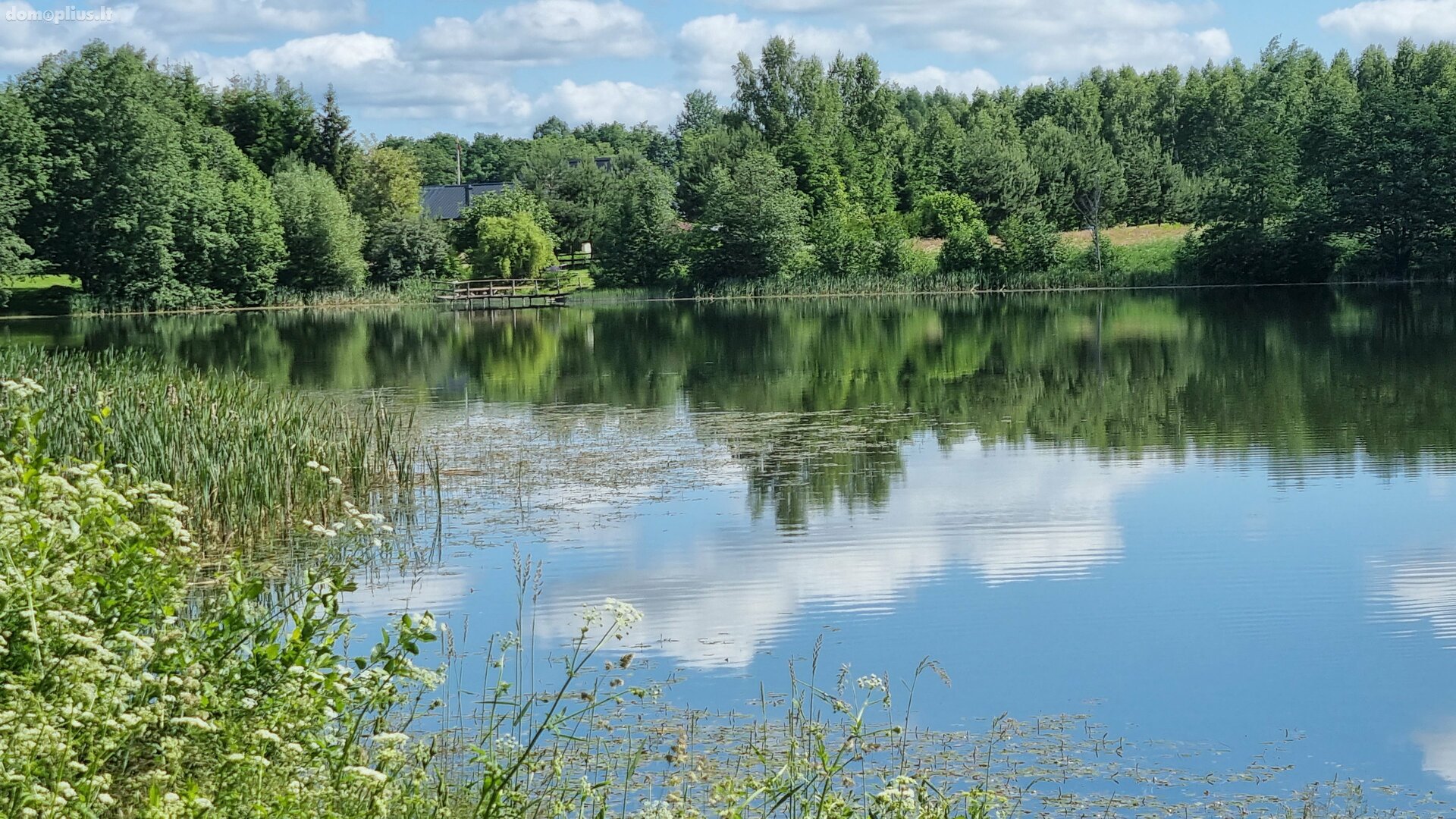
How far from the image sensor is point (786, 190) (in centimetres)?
6206

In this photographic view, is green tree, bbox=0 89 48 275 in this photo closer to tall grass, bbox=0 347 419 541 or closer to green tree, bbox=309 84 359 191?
green tree, bbox=309 84 359 191

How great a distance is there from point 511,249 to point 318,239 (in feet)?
28.4

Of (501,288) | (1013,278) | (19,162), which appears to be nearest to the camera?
(19,162)

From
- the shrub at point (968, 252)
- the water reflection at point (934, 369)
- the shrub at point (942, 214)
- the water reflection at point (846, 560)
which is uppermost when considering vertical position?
the shrub at point (942, 214)

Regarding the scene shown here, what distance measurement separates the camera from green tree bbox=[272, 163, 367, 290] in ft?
185

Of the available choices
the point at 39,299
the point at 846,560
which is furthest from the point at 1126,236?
the point at 846,560

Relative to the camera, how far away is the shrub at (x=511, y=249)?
6231 cm

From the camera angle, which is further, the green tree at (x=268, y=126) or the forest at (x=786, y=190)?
the green tree at (x=268, y=126)

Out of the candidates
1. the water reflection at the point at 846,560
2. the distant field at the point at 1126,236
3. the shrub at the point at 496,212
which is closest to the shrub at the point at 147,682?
the water reflection at the point at 846,560

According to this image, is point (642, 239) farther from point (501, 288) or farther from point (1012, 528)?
point (1012, 528)

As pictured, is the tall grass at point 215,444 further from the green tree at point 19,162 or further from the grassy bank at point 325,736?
the green tree at point 19,162

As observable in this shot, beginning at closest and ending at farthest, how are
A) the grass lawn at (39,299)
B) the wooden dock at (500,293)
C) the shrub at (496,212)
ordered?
the grass lawn at (39,299) → the wooden dock at (500,293) → the shrub at (496,212)

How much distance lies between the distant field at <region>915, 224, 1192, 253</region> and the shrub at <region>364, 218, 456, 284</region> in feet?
68.4

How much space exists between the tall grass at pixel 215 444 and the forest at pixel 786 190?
3774 centimetres
